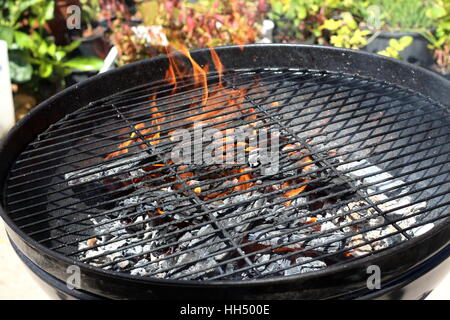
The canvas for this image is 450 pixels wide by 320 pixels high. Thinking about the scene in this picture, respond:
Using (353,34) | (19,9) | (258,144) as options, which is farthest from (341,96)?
(19,9)

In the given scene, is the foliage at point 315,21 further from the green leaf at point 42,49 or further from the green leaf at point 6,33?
the green leaf at point 6,33

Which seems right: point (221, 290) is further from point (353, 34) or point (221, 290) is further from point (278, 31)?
point (278, 31)

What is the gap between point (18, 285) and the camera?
2637 millimetres

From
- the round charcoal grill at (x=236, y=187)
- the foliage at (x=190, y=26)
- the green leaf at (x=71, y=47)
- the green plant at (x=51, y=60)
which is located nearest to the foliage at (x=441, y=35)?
the foliage at (x=190, y=26)

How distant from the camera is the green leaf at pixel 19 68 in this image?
160 inches

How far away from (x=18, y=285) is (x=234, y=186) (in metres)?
1.27

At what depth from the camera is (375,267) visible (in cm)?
156

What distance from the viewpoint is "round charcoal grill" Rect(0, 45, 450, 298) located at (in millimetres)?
1620

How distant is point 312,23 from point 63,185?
274cm

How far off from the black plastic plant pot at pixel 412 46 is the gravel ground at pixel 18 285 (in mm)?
2325
